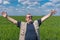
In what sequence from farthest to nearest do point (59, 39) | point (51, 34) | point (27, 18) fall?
1. point (51, 34)
2. point (59, 39)
3. point (27, 18)

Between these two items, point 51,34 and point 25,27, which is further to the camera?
point 51,34

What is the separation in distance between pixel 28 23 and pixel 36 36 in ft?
1.29

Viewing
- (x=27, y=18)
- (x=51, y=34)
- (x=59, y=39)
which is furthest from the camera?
(x=51, y=34)

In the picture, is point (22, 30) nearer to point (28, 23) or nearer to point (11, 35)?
point (28, 23)

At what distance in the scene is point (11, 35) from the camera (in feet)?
44.9

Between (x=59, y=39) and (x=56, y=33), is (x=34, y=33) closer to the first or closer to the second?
(x=59, y=39)

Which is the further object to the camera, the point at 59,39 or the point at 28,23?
the point at 59,39

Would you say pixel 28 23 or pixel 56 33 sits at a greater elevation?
pixel 28 23

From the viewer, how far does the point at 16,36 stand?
44.1 feet

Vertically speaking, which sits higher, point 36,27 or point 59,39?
point 36,27

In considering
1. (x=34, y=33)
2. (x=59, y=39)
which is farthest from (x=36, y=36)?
(x=59, y=39)

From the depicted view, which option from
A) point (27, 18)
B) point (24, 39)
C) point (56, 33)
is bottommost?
point (56, 33)

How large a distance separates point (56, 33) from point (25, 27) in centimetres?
685

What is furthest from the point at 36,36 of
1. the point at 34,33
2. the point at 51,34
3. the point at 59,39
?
the point at 51,34
